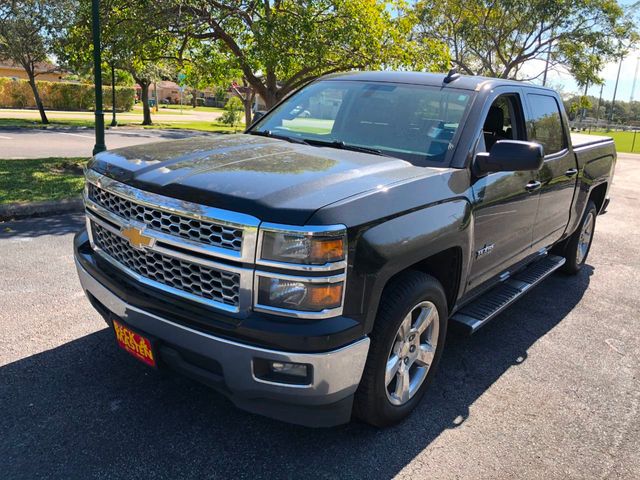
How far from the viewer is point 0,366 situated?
330cm

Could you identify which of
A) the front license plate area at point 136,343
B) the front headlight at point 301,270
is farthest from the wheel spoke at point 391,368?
the front license plate area at point 136,343

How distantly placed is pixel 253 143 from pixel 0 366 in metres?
2.12

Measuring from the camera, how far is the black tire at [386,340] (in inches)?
100.0

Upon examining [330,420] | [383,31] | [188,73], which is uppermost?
[383,31]

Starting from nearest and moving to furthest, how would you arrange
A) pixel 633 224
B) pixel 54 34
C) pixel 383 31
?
pixel 633 224 → pixel 383 31 → pixel 54 34

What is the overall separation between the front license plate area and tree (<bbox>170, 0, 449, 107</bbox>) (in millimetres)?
8505

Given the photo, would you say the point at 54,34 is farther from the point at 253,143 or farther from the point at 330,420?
the point at 330,420

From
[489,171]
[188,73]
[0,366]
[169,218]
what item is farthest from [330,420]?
[188,73]

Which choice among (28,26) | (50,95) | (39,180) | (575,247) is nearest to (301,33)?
(39,180)

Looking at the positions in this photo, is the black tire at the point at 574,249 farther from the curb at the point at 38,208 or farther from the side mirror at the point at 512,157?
the curb at the point at 38,208

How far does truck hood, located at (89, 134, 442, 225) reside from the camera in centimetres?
228

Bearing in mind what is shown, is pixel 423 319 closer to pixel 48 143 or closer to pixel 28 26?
pixel 48 143

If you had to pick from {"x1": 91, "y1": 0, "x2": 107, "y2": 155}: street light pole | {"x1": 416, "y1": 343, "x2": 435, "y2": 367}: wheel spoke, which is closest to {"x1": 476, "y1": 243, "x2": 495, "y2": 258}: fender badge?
{"x1": 416, "y1": 343, "x2": 435, "y2": 367}: wheel spoke

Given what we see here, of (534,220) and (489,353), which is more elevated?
→ (534,220)
